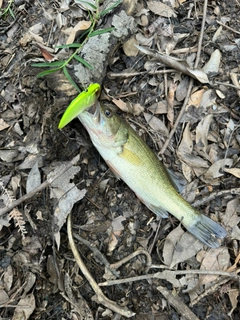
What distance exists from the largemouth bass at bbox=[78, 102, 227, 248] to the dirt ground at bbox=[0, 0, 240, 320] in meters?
0.17

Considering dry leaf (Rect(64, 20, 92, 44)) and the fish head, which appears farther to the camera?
dry leaf (Rect(64, 20, 92, 44))

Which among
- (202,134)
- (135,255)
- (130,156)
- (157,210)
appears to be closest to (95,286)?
(135,255)

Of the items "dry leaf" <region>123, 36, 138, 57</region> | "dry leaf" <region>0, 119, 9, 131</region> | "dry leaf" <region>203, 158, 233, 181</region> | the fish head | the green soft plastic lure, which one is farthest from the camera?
"dry leaf" <region>123, 36, 138, 57</region>

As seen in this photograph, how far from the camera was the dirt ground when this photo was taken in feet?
11.6

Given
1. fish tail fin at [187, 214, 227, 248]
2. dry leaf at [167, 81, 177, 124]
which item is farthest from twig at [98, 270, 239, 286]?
dry leaf at [167, 81, 177, 124]

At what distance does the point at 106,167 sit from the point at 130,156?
0.36 m

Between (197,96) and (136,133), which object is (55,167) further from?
(197,96)

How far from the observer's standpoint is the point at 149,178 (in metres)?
3.79

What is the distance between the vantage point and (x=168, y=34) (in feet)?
14.1

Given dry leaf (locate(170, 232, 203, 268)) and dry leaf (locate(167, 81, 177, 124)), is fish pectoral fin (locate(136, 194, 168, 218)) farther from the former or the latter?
dry leaf (locate(167, 81, 177, 124))

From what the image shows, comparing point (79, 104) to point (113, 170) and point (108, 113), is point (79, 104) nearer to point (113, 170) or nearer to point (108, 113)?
point (108, 113)

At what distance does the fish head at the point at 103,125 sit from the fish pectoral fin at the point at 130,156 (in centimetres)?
10

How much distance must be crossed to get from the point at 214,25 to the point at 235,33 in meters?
0.28

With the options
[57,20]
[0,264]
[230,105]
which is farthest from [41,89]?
[230,105]
